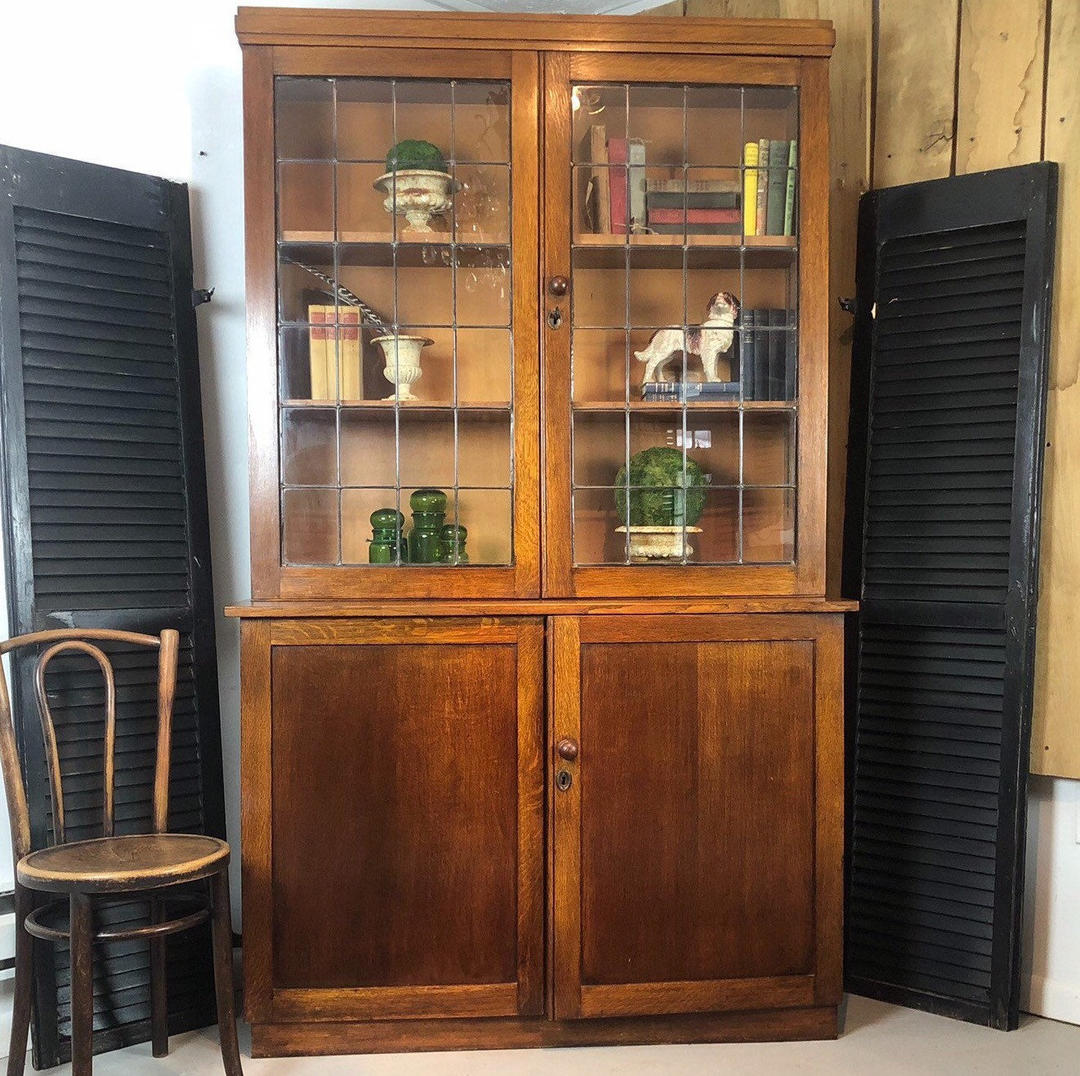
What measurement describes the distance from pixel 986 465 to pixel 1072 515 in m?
0.21

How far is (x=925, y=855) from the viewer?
264 centimetres

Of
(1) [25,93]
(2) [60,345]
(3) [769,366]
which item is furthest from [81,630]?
(3) [769,366]

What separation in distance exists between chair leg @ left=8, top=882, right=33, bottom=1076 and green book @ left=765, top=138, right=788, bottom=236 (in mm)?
2032

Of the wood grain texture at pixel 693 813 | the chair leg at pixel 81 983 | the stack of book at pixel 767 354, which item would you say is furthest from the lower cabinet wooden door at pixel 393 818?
the stack of book at pixel 767 354

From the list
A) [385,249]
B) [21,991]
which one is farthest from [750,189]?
[21,991]

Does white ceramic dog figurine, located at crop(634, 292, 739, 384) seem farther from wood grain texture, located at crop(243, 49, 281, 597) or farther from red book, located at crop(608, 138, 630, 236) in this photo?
wood grain texture, located at crop(243, 49, 281, 597)

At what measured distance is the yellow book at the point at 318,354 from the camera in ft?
8.04

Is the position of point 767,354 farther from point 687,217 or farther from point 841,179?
point 841,179

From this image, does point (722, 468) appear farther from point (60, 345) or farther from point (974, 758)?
A: point (60, 345)

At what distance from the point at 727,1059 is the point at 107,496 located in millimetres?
1786

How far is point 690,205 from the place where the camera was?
2502 mm

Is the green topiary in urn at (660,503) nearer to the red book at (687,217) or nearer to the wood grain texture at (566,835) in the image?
the wood grain texture at (566,835)

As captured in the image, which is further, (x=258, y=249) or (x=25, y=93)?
(x=25, y=93)

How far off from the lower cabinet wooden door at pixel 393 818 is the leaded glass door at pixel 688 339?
320 mm
